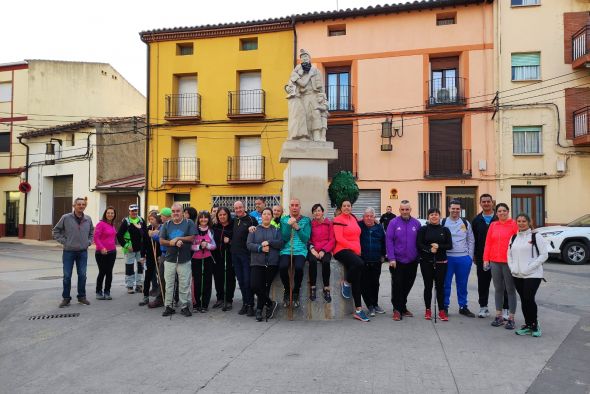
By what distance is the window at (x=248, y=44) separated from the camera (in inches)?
871

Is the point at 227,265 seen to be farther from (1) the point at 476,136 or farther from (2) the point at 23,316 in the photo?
(1) the point at 476,136

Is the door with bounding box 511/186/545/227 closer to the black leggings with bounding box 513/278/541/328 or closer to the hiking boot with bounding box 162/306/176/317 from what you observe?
the black leggings with bounding box 513/278/541/328

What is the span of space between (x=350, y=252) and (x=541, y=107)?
51.8ft

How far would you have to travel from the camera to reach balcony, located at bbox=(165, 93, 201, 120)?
73.5 ft

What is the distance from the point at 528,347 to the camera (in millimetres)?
5352

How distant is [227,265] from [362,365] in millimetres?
3230

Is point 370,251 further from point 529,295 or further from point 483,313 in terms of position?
point 529,295

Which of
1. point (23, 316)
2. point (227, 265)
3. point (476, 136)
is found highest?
point (476, 136)

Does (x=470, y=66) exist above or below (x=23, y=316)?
above

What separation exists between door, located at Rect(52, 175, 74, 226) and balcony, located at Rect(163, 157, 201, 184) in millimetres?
7068

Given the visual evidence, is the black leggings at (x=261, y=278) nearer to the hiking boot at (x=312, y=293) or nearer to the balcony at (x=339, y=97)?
the hiking boot at (x=312, y=293)

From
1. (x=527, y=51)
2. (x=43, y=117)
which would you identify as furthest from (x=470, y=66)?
(x=43, y=117)

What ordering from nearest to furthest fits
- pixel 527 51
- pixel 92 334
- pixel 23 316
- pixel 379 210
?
pixel 92 334 → pixel 23 316 → pixel 527 51 → pixel 379 210

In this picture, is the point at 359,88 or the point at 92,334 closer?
the point at 92,334
